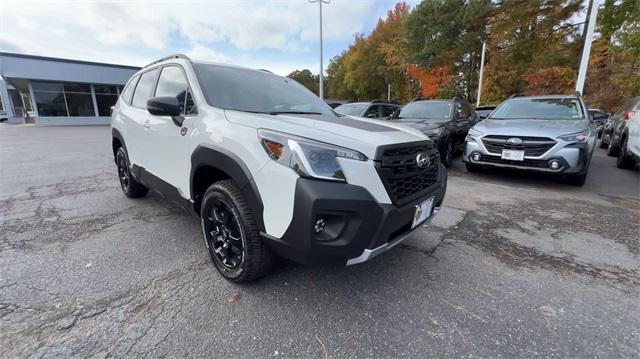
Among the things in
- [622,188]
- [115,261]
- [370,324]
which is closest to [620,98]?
[622,188]

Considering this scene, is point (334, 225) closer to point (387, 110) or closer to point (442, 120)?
point (442, 120)

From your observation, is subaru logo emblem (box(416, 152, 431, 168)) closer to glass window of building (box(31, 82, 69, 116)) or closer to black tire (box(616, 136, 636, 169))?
black tire (box(616, 136, 636, 169))

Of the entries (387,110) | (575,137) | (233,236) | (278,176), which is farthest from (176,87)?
(387,110)

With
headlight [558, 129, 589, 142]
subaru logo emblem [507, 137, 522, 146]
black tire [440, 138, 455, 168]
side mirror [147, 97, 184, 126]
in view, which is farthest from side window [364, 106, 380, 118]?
side mirror [147, 97, 184, 126]

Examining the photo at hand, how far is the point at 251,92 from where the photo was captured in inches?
108

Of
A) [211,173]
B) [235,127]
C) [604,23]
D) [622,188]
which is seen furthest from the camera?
[604,23]

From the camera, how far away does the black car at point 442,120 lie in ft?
19.5

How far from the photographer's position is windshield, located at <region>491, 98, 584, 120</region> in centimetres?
545

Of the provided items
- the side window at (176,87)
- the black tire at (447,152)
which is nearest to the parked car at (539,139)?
the black tire at (447,152)

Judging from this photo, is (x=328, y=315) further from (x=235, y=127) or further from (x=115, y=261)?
(x=115, y=261)

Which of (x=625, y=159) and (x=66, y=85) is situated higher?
(x=66, y=85)

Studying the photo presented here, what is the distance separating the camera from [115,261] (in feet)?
8.39

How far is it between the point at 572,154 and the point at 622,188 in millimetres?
1676

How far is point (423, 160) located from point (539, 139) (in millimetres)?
Answer: 3748
